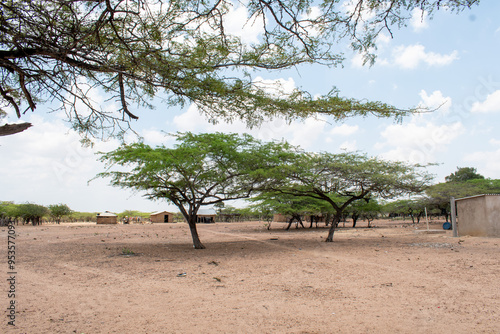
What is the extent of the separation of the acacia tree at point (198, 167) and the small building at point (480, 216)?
11379 mm

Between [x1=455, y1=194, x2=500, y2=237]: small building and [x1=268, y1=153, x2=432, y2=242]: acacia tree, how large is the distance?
3227mm

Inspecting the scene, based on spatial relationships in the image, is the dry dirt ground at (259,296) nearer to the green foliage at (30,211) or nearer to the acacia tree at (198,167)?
the acacia tree at (198,167)

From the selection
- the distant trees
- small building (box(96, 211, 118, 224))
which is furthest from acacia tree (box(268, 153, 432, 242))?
small building (box(96, 211, 118, 224))

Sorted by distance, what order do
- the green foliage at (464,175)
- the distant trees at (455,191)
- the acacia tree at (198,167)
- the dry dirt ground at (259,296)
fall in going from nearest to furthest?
the dry dirt ground at (259,296), the acacia tree at (198,167), the distant trees at (455,191), the green foliage at (464,175)

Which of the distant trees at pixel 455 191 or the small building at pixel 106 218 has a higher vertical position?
the distant trees at pixel 455 191

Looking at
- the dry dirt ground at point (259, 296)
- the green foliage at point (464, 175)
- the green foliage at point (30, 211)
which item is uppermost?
the green foliage at point (464, 175)

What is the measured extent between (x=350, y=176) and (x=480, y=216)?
27.2 ft

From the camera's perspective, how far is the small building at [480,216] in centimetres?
1745

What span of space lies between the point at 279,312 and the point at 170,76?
3.91 meters

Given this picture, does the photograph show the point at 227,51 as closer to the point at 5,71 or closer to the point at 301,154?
the point at 5,71

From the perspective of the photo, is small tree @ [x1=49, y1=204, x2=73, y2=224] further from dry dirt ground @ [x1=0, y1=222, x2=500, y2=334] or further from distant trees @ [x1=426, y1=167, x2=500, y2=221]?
distant trees @ [x1=426, y1=167, x2=500, y2=221]

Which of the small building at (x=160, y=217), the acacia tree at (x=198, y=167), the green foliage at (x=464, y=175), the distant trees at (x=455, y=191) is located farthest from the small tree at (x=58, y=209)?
the green foliage at (x=464, y=175)

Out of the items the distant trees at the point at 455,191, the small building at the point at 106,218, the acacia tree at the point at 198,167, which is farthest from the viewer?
the small building at the point at 106,218

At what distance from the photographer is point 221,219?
59719mm
